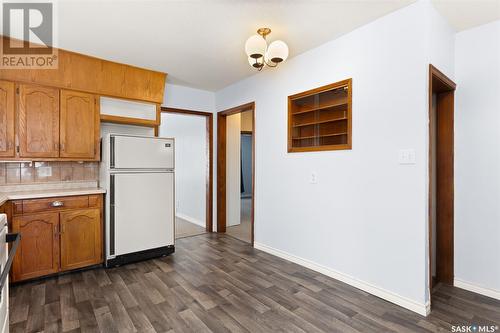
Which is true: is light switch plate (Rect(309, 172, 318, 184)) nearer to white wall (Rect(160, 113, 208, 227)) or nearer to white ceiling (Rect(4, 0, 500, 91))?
white ceiling (Rect(4, 0, 500, 91))

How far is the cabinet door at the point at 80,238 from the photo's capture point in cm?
282

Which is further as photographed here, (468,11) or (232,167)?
(232,167)

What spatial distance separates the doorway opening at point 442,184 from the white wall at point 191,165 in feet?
11.0

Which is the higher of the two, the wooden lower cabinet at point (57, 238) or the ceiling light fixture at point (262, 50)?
the ceiling light fixture at point (262, 50)

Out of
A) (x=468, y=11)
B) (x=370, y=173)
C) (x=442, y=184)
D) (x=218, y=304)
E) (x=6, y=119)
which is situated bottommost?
(x=218, y=304)

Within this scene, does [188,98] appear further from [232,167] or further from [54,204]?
[54,204]

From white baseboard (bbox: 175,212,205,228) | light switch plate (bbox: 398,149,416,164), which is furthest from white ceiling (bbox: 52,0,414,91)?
white baseboard (bbox: 175,212,205,228)

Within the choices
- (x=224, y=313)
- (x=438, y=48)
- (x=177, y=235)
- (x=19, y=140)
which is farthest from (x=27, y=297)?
(x=438, y=48)

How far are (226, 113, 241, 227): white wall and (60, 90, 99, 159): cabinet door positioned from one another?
2.17 metres

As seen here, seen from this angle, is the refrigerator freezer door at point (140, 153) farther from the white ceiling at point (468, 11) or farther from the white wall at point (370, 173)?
the white ceiling at point (468, 11)

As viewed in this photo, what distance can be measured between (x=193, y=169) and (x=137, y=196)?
223 centimetres

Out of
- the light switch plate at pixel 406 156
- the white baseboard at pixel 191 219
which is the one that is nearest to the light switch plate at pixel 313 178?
the light switch plate at pixel 406 156

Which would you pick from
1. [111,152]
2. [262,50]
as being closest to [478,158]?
[262,50]

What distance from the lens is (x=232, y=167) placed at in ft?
16.1
